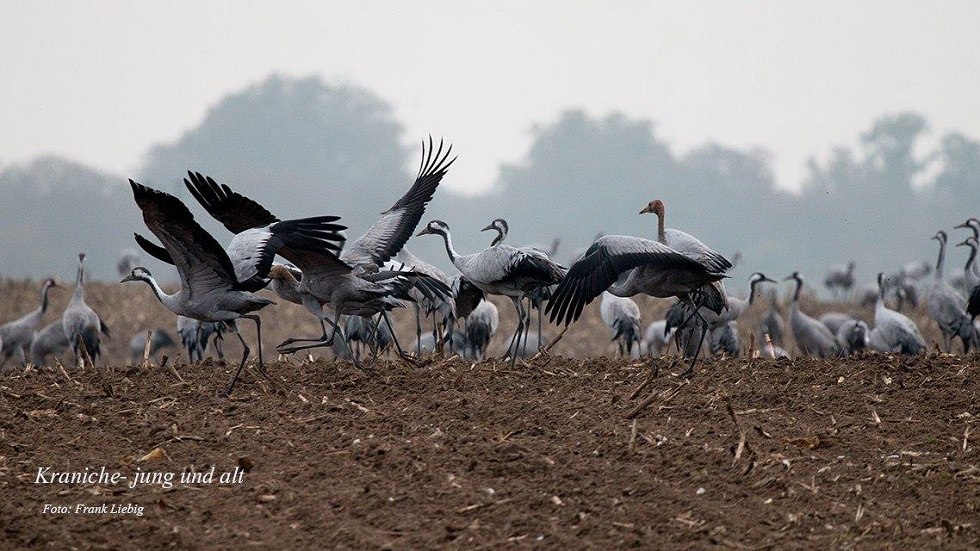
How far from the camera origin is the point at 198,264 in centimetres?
812

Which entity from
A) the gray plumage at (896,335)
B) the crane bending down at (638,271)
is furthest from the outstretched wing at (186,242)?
the gray plumage at (896,335)

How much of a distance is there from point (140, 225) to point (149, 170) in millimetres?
20108

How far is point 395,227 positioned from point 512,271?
Result: 1.05 metres

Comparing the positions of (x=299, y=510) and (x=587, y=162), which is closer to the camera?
(x=299, y=510)

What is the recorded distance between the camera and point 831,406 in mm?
7285

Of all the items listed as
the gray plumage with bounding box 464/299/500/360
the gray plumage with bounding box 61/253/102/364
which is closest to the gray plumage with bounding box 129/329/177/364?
the gray plumage with bounding box 61/253/102/364

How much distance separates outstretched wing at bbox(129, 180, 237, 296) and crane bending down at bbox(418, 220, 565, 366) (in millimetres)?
2284

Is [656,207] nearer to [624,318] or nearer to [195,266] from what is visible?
[624,318]

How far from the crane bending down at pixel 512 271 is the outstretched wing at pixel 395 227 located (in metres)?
0.56

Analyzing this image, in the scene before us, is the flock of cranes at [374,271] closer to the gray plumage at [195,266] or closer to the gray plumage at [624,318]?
the gray plumage at [195,266]

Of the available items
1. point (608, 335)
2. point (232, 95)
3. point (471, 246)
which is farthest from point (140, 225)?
point (608, 335)

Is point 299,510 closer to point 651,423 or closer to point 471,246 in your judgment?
point 651,423

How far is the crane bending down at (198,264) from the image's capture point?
740cm

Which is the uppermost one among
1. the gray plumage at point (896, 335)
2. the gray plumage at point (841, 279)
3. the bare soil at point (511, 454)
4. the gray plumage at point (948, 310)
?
the gray plumage at point (841, 279)
